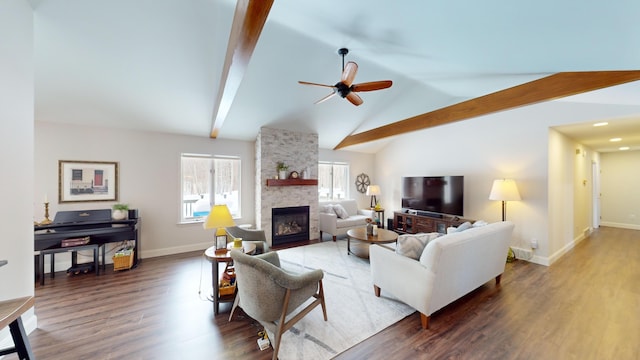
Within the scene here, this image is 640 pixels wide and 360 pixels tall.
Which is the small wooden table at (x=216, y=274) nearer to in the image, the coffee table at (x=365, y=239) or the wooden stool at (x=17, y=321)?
the wooden stool at (x=17, y=321)

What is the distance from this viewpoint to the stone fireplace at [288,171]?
4910 mm

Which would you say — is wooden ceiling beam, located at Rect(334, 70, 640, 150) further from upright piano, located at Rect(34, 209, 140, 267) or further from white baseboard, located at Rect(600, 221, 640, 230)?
white baseboard, located at Rect(600, 221, 640, 230)

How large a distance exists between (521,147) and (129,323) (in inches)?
259

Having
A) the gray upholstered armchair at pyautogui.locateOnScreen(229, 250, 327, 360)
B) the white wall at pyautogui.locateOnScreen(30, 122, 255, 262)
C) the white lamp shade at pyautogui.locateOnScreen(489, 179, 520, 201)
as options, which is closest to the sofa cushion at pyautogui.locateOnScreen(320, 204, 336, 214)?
the white wall at pyautogui.locateOnScreen(30, 122, 255, 262)

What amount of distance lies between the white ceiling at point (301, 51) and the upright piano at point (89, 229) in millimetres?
1608

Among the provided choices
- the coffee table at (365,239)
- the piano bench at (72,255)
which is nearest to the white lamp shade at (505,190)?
the coffee table at (365,239)

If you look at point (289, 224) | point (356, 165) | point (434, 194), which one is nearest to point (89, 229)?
point (289, 224)

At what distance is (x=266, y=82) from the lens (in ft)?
11.2

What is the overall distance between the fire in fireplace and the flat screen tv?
2.86m

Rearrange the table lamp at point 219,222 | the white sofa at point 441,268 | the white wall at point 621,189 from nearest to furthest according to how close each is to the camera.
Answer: the white sofa at point 441,268
the table lamp at point 219,222
the white wall at point 621,189

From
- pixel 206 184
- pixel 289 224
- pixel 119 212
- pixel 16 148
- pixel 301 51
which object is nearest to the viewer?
pixel 16 148

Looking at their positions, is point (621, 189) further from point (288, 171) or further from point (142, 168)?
point (142, 168)

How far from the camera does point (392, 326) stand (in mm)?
2248

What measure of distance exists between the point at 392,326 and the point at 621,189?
951 centimetres
